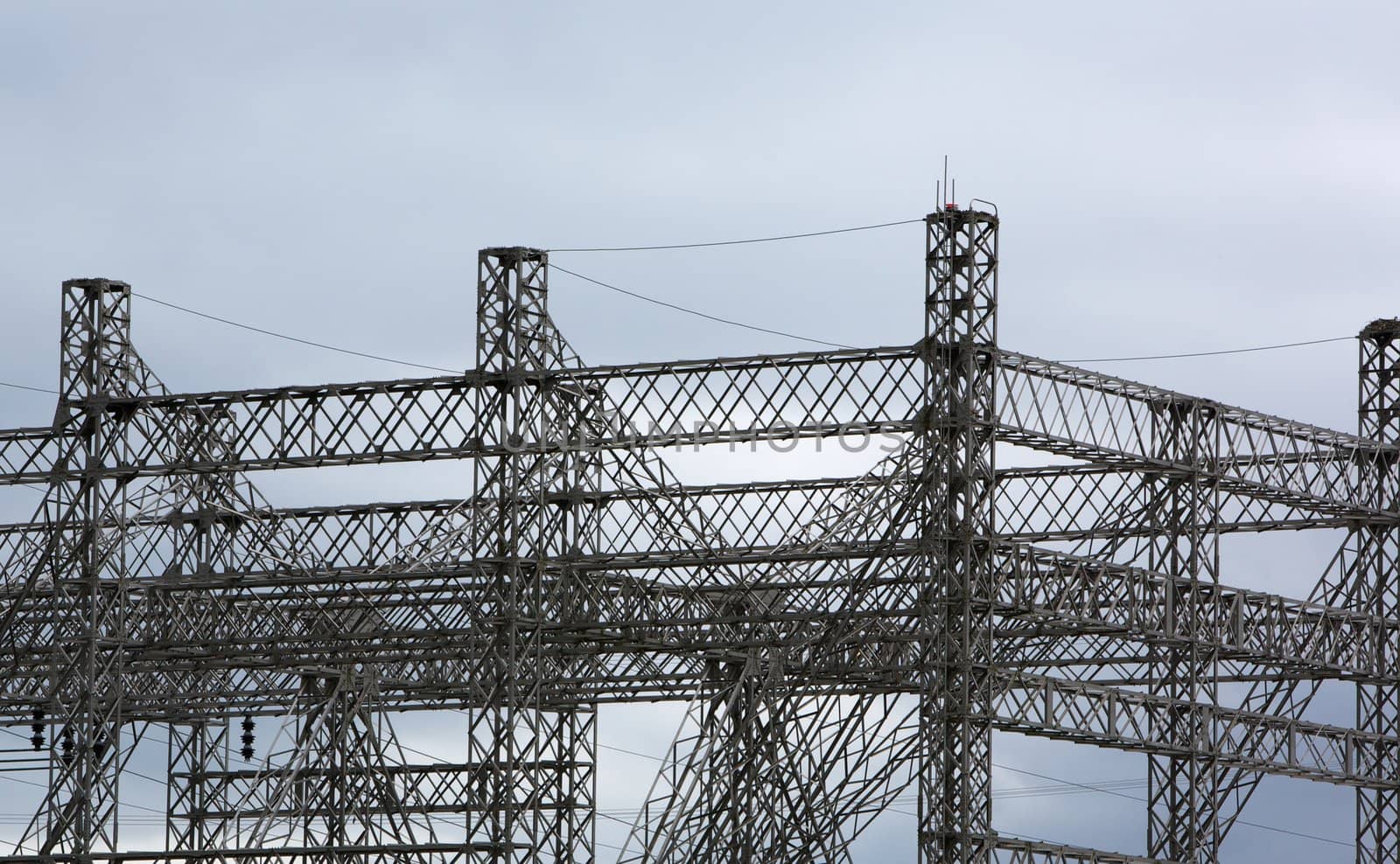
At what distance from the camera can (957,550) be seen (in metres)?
37.6

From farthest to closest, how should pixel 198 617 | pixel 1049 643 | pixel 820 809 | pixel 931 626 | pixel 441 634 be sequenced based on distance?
pixel 1049 643 < pixel 198 617 < pixel 441 634 < pixel 820 809 < pixel 931 626

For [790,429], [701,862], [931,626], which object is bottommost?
[701,862]

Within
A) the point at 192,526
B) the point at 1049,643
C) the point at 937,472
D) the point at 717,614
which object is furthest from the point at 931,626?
the point at 192,526

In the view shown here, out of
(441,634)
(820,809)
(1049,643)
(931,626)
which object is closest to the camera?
(931,626)

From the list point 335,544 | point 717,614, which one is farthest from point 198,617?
point 717,614

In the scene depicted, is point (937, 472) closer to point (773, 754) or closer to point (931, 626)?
point (931, 626)

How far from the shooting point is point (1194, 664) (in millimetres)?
43312

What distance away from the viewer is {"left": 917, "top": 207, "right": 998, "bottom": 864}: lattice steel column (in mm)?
37000

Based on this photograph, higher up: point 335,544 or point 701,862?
point 335,544

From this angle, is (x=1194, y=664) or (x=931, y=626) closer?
(x=931, y=626)

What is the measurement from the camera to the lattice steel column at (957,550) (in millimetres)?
37000

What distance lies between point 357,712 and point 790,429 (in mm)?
13466

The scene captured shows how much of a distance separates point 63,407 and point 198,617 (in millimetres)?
5092

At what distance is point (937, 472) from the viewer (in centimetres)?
3766
